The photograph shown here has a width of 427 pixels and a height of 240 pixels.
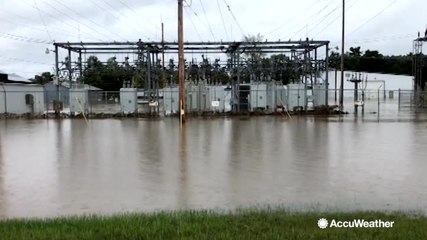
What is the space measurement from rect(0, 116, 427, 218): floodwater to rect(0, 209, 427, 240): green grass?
1.29 metres

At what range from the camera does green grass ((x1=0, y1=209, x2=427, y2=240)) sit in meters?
6.20

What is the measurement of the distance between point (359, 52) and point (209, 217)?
144279 mm

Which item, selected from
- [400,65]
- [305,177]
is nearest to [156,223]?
[305,177]

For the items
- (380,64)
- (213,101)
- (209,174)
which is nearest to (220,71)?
(213,101)

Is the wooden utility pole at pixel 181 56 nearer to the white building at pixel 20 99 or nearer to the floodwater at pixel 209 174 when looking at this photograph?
the floodwater at pixel 209 174

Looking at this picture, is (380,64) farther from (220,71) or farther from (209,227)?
(209,227)

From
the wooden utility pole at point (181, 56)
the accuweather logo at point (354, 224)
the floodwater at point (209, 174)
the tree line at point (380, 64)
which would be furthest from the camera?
the tree line at point (380, 64)

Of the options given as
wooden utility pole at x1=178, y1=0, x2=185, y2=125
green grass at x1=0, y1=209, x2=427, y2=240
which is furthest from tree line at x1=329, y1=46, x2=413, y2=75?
green grass at x1=0, y1=209, x2=427, y2=240

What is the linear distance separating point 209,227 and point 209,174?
5.89m

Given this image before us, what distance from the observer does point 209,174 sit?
12500 mm

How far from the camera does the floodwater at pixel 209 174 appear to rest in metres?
9.37

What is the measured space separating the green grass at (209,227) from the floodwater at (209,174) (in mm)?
1295

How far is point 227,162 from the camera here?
14.5m

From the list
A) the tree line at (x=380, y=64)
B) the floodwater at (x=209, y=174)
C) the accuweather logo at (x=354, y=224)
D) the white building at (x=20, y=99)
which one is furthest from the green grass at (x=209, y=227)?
the tree line at (x=380, y=64)
